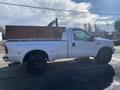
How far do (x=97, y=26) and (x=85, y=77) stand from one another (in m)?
37.2

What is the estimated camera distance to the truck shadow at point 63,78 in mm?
8102

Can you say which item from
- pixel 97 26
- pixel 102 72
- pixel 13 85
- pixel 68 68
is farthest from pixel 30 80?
pixel 97 26

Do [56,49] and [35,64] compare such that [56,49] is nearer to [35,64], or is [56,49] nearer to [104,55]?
[35,64]

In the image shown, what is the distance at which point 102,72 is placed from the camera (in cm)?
1001

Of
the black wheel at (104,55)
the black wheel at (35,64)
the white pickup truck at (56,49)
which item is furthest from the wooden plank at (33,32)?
the black wheel at (104,55)

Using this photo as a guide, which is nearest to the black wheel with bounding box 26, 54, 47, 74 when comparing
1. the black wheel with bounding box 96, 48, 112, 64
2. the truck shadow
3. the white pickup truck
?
the white pickup truck

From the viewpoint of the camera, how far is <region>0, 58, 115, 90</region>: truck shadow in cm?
810

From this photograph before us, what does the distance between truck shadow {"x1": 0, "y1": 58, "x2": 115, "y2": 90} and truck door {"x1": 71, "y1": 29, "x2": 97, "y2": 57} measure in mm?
685

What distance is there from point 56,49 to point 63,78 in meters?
1.69

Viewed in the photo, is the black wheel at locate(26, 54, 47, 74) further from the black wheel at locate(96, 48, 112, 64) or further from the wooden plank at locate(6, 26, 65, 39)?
the black wheel at locate(96, 48, 112, 64)

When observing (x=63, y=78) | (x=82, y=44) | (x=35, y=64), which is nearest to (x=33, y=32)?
(x=35, y=64)

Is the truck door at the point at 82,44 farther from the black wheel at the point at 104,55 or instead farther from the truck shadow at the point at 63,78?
the truck shadow at the point at 63,78

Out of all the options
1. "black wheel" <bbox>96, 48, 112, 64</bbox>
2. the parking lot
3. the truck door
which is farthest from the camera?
"black wheel" <bbox>96, 48, 112, 64</bbox>

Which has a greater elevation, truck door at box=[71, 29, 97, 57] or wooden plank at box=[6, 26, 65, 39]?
wooden plank at box=[6, 26, 65, 39]
